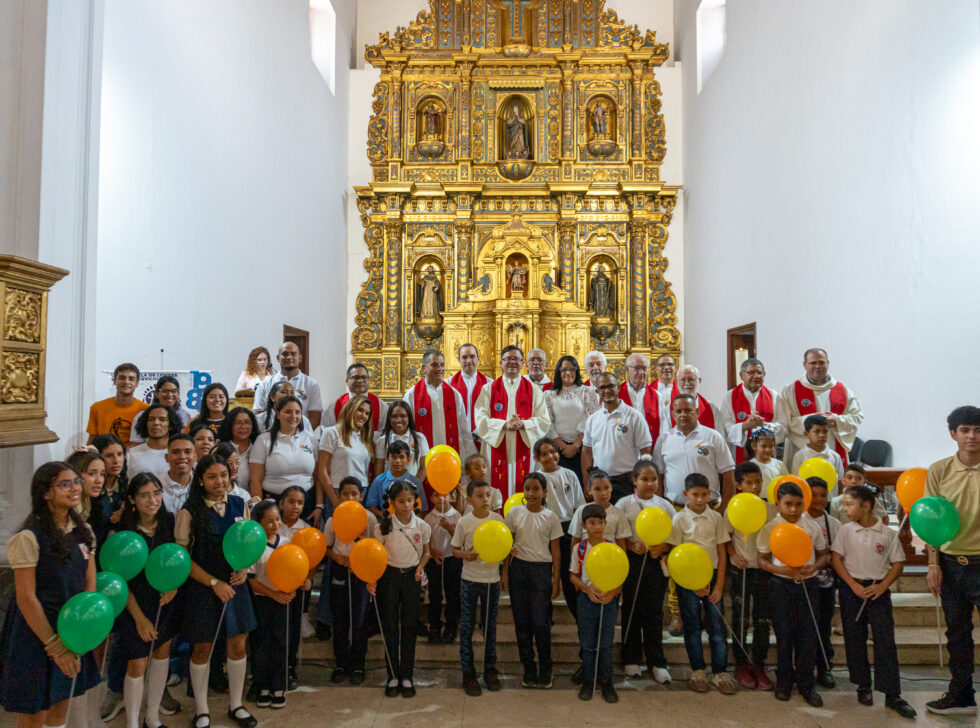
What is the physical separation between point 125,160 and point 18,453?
8.50 feet

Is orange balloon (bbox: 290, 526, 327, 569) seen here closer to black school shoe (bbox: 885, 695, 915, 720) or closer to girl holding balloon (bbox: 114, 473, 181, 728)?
girl holding balloon (bbox: 114, 473, 181, 728)

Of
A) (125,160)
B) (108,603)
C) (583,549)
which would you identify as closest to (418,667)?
(583,549)

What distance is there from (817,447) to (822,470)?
0.23 m

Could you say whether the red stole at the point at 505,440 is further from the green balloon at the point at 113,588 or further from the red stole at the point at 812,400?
the green balloon at the point at 113,588

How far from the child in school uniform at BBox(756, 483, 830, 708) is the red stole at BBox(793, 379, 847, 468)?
54.7 inches

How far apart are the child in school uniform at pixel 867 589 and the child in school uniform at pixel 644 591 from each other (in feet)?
2.97

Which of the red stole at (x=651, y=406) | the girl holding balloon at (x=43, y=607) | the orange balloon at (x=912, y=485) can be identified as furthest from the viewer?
the red stole at (x=651, y=406)

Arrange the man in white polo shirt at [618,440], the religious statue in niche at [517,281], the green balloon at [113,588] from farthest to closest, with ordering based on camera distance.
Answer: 1. the religious statue in niche at [517,281]
2. the man in white polo shirt at [618,440]
3. the green balloon at [113,588]

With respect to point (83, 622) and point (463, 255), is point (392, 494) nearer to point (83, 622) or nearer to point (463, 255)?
point (83, 622)

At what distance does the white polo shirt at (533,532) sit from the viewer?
12.2 ft

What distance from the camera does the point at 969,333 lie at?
4.77 meters

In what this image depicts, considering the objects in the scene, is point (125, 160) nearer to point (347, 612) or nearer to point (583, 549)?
point (347, 612)

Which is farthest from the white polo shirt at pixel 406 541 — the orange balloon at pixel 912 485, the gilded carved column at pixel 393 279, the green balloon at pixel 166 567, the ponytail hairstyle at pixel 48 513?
the gilded carved column at pixel 393 279

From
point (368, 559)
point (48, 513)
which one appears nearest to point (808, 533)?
point (368, 559)
